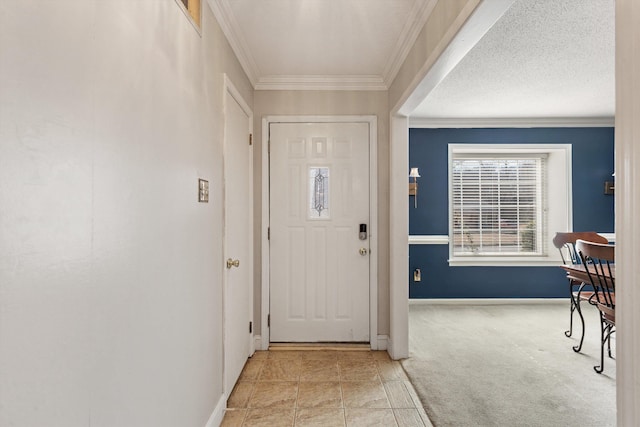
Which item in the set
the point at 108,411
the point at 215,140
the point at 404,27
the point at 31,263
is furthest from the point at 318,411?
the point at 404,27

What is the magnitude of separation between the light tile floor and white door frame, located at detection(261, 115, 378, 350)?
28 cm

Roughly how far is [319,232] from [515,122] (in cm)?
321

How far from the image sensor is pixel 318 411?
7.06 feet

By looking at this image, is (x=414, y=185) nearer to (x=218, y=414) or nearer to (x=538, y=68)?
(x=538, y=68)

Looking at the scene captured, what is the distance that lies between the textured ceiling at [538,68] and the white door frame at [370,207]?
3.26 feet

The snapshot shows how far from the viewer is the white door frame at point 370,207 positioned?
3.09 metres

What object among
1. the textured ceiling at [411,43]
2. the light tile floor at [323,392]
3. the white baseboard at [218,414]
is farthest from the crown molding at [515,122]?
the white baseboard at [218,414]

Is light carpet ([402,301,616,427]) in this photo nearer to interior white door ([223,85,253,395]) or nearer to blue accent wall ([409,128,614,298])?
blue accent wall ([409,128,614,298])

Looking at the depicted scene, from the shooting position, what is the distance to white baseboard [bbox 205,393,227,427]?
6.25ft

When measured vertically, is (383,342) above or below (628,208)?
below

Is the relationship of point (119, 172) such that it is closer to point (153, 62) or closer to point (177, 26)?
point (153, 62)

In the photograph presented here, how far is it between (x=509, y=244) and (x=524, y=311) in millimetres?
970

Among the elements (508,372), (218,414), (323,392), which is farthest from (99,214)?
(508,372)

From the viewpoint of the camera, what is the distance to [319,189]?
10.3 feet
